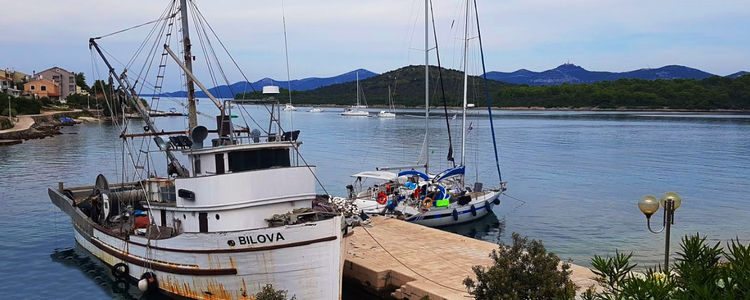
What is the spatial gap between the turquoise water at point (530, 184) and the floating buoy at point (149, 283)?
7.55 feet

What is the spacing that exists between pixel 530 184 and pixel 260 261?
3495 cm

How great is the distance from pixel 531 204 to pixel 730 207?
38.7 feet

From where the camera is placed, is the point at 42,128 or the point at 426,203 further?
the point at 42,128

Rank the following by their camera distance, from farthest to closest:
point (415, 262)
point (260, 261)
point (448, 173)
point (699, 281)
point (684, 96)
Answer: point (684, 96) → point (448, 173) → point (415, 262) → point (260, 261) → point (699, 281)

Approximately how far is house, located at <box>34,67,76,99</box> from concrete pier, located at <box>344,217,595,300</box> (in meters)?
161

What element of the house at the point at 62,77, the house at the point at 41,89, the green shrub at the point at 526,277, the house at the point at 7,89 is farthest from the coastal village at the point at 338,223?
the house at the point at 62,77

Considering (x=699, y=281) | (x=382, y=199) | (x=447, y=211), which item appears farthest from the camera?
(x=447, y=211)

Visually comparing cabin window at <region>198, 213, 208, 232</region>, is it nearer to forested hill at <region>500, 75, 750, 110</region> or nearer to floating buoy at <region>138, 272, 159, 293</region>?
floating buoy at <region>138, 272, 159, 293</region>

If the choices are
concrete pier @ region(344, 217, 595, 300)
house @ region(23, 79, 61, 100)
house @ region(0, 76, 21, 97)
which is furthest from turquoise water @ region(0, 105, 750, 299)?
house @ region(23, 79, 61, 100)

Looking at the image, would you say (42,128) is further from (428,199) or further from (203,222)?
(203,222)

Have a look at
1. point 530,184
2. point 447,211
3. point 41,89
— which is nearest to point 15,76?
point 41,89

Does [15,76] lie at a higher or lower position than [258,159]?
higher

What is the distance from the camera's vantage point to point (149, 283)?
802 inches

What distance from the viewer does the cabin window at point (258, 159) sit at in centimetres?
1870
